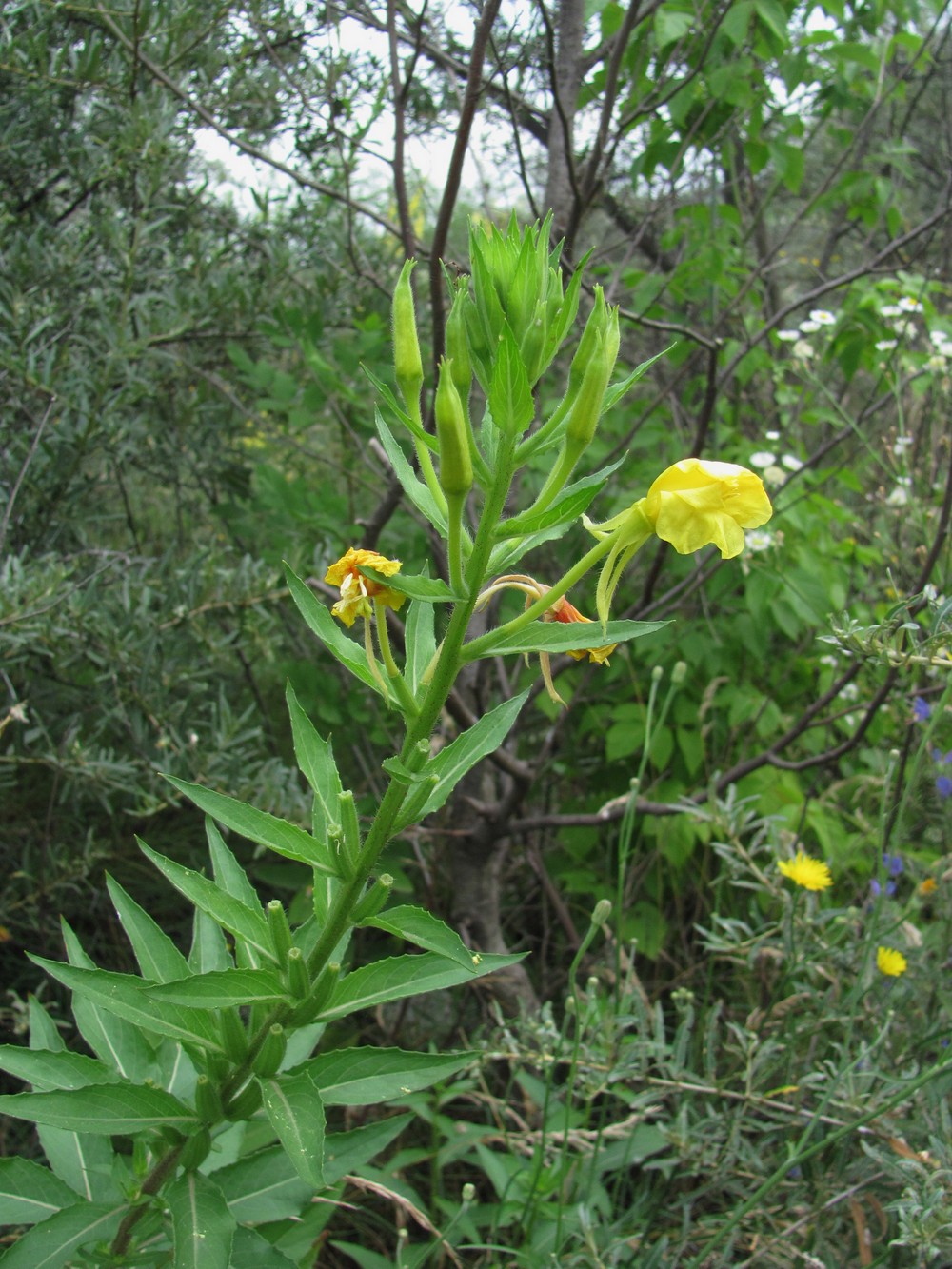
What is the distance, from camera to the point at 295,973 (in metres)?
1.12

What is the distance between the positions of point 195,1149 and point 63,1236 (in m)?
0.19

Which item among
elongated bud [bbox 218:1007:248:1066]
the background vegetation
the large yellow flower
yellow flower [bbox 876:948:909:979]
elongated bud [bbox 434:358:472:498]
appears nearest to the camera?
elongated bud [bbox 434:358:472:498]

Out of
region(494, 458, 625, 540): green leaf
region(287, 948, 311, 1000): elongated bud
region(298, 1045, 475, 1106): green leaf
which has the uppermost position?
region(494, 458, 625, 540): green leaf

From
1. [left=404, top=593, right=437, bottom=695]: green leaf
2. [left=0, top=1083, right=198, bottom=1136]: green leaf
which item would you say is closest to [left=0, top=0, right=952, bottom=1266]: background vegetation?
[left=0, top=1083, right=198, bottom=1136]: green leaf

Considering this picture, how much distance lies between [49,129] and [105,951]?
2277 millimetres

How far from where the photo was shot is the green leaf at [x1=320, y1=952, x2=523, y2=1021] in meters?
1.17

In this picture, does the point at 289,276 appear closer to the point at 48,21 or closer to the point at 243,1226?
the point at 48,21

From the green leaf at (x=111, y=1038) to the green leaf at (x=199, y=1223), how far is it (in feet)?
0.67

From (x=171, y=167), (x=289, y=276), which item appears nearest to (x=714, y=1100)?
(x=289, y=276)

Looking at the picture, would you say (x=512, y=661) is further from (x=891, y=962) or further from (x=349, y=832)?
(x=349, y=832)

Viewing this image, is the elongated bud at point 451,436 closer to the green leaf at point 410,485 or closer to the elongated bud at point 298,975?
the green leaf at point 410,485

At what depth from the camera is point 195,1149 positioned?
47.7 inches

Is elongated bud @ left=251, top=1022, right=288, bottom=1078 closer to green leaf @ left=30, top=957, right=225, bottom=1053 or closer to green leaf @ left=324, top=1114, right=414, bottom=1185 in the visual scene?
green leaf @ left=30, top=957, right=225, bottom=1053

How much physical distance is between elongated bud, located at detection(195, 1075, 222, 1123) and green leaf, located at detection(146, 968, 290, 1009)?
16 centimetres
